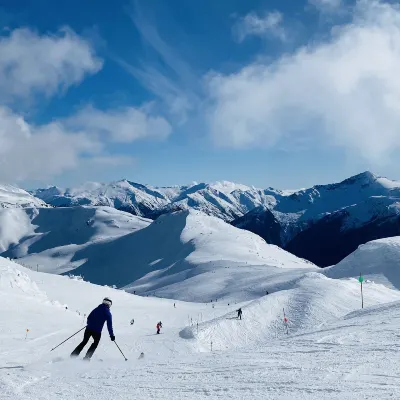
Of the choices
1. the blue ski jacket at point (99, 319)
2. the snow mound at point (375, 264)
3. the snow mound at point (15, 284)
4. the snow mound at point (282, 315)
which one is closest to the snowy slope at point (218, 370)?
the blue ski jacket at point (99, 319)

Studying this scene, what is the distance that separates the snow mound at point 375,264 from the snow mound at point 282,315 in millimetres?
25619

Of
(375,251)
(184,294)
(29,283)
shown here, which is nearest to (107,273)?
(184,294)

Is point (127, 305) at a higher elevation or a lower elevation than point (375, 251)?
lower

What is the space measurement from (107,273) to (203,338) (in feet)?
495

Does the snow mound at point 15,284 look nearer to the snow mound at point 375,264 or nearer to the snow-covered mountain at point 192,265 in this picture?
the snow-covered mountain at point 192,265

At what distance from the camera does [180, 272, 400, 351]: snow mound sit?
3309cm

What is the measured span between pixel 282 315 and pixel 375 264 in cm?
4983

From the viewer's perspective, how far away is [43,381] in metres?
8.95

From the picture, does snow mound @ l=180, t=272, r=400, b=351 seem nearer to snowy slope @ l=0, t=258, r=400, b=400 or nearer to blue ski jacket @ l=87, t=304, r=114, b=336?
snowy slope @ l=0, t=258, r=400, b=400

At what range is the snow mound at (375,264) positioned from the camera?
7739 centimetres

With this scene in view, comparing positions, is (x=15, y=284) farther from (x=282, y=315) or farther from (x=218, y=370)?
(x=218, y=370)

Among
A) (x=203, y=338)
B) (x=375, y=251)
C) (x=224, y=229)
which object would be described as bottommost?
(x=203, y=338)

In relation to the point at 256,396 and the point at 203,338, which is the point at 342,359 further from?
the point at 203,338

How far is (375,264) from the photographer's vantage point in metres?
82.8
